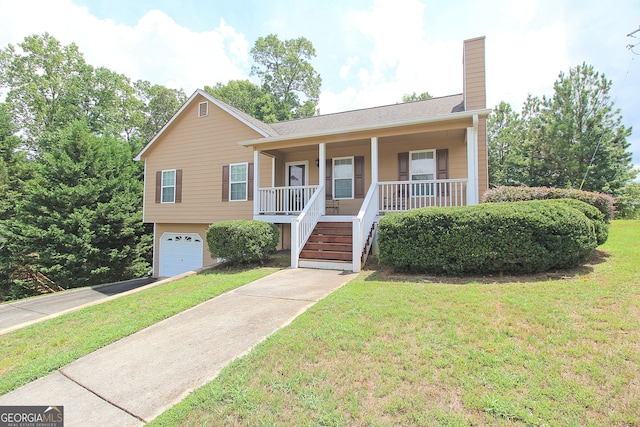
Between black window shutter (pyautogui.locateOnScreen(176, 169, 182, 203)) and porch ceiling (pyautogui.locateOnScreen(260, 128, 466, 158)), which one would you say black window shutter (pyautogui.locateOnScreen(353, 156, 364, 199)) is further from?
black window shutter (pyautogui.locateOnScreen(176, 169, 182, 203))

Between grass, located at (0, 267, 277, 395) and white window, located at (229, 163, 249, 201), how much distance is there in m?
5.33

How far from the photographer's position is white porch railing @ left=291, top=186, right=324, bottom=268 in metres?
7.98

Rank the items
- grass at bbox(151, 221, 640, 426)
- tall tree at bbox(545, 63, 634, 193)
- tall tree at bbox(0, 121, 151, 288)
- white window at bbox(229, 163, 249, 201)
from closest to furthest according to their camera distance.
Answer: grass at bbox(151, 221, 640, 426)
white window at bbox(229, 163, 249, 201)
tall tree at bbox(0, 121, 151, 288)
tall tree at bbox(545, 63, 634, 193)

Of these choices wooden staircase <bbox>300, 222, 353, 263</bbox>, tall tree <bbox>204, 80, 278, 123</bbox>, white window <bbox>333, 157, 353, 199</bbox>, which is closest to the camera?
wooden staircase <bbox>300, 222, 353, 263</bbox>

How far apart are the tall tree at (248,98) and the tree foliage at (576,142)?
20275 millimetres

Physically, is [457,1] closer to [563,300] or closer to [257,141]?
[257,141]

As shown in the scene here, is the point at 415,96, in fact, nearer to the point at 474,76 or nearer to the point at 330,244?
the point at 474,76

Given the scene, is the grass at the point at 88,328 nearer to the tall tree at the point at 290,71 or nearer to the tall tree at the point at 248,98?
the tall tree at the point at 248,98

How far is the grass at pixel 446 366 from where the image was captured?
2.28 meters

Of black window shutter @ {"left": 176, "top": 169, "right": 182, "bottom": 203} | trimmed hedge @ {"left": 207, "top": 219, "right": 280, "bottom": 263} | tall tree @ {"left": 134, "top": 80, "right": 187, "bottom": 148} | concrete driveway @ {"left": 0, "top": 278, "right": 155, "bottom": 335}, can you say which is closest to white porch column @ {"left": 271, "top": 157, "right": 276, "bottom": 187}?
trimmed hedge @ {"left": 207, "top": 219, "right": 280, "bottom": 263}

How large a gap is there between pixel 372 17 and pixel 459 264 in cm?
830

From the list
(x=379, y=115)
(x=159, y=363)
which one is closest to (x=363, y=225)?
(x=159, y=363)

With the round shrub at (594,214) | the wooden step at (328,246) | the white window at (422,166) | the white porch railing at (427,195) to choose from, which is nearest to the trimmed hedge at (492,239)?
the round shrub at (594,214)
